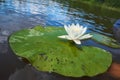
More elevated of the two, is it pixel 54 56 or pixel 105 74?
pixel 54 56

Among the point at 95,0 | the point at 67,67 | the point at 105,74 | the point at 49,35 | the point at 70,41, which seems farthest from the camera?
the point at 95,0

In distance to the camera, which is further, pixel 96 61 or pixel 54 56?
pixel 96 61

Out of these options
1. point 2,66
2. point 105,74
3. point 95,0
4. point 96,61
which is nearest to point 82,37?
point 96,61

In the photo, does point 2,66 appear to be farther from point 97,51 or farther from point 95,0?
point 95,0

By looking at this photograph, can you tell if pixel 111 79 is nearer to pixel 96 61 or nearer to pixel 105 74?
pixel 105 74

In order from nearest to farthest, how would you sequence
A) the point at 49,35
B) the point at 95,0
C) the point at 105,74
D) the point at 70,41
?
the point at 105,74, the point at 70,41, the point at 49,35, the point at 95,0

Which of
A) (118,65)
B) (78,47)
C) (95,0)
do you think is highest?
(78,47)
